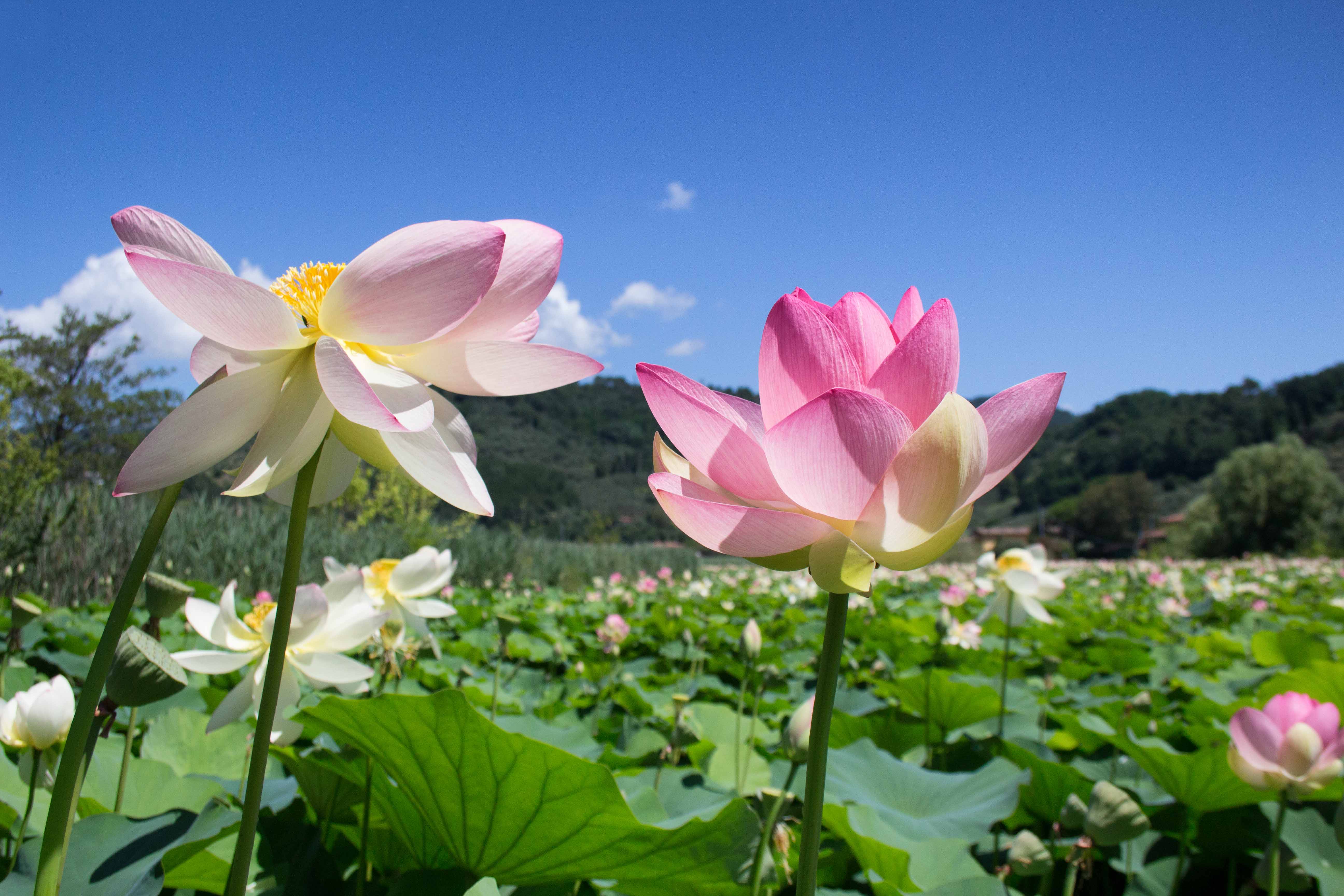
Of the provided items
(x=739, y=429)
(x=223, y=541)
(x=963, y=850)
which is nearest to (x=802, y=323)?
(x=739, y=429)

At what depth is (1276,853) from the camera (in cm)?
98

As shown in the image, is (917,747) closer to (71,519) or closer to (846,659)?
(846,659)

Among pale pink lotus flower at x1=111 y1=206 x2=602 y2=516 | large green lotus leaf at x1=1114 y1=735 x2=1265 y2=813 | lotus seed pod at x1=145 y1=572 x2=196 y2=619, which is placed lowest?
large green lotus leaf at x1=1114 y1=735 x2=1265 y2=813

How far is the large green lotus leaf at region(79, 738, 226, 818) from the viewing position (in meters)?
1.04

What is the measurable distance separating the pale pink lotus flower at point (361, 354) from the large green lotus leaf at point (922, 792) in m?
1.06

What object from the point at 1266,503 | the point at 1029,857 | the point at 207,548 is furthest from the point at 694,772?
the point at 1266,503

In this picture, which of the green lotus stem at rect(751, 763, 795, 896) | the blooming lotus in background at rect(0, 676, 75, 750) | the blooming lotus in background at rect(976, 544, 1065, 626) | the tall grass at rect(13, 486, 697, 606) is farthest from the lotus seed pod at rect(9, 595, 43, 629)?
the tall grass at rect(13, 486, 697, 606)

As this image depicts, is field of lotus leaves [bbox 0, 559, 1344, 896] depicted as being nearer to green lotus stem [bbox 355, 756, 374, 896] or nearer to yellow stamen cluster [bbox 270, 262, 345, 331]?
green lotus stem [bbox 355, 756, 374, 896]

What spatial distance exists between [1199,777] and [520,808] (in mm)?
1263

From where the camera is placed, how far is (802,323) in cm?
42

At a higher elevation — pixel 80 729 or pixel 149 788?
pixel 80 729

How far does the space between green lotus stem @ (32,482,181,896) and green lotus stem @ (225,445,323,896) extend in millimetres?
69

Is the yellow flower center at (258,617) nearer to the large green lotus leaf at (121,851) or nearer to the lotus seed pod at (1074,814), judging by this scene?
the large green lotus leaf at (121,851)

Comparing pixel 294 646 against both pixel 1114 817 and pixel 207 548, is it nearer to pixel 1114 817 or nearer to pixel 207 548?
pixel 1114 817
